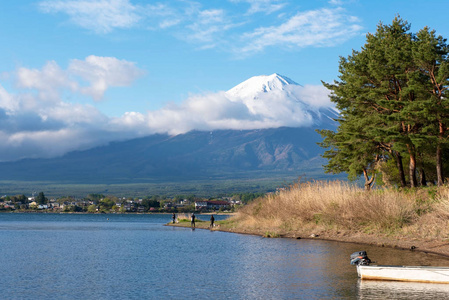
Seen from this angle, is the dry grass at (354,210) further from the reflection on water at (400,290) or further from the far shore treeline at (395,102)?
the reflection on water at (400,290)

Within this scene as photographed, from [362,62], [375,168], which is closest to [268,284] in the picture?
[362,62]

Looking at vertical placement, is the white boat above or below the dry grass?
Result: below

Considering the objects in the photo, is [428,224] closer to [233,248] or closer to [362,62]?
[233,248]

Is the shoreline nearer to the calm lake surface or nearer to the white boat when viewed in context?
the calm lake surface

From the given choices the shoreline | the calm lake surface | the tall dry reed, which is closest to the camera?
the calm lake surface

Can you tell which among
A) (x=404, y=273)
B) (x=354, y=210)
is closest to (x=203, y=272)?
(x=404, y=273)

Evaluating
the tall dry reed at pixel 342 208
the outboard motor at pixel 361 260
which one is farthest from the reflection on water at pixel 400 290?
the tall dry reed at pixel 342 208

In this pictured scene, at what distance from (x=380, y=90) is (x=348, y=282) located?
79.8 ft

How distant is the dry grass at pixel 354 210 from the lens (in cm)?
3634

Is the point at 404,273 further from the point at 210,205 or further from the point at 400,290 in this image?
the point at 210,205

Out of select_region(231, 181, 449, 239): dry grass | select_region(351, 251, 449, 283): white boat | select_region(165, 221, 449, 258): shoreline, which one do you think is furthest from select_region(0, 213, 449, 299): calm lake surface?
select_region(231, 181, 449, 239): dry grass

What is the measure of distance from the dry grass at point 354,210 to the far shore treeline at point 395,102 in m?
3.79

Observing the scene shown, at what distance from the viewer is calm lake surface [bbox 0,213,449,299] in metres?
20.2

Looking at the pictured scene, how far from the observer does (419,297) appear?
19203 millimetres
